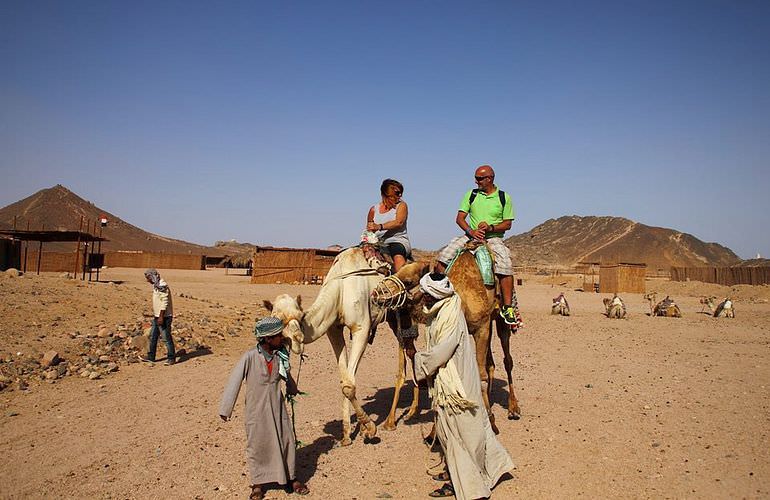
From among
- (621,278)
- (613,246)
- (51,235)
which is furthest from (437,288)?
(613,246)

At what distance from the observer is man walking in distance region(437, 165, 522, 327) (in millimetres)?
6738

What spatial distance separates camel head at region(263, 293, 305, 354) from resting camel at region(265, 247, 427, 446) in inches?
4.7

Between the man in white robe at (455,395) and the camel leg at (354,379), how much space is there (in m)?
1.39

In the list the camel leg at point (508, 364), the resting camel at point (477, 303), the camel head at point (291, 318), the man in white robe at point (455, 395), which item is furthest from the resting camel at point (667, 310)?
the camel head at point (291, 318)

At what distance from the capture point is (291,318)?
17.0 ft

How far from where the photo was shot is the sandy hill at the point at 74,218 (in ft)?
264

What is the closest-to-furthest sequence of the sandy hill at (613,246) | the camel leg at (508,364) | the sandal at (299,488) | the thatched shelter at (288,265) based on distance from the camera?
1. the sandal at (299,488)
2. the camel leg at (508,364)
3. the thatched shelter at (288,265)
4. the sandy hill at (613,246)

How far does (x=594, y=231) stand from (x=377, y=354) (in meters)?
91.9

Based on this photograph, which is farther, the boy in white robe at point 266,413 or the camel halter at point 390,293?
the camel halter at point 390,293

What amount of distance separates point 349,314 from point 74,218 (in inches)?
3649

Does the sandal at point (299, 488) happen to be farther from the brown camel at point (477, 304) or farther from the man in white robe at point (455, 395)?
the brown camel at point (477, 304)

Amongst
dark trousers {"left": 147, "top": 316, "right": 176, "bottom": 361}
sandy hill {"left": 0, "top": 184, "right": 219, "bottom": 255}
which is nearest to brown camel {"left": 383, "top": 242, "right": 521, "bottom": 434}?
dark trousers {"left": 147, "top": 316, "right": 176, "bottom": 361}

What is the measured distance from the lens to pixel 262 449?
4.82 metres

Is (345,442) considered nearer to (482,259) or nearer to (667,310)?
(482,259)
